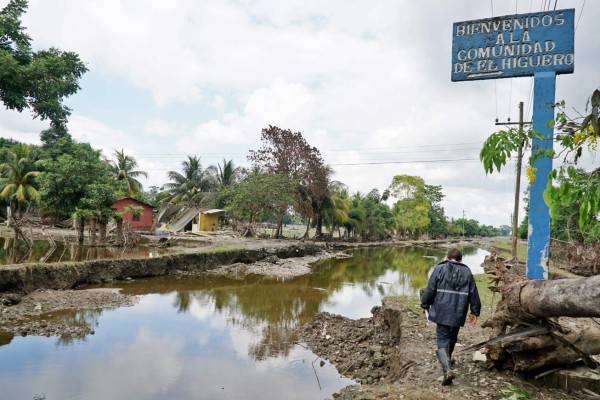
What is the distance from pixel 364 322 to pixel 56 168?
20874mm

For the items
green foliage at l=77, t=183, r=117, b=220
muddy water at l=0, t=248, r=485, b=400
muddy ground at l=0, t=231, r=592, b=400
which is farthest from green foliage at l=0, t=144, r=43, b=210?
muddy ground at l=0, t=231, r=592, b=400

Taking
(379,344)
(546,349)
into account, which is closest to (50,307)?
(379,344)

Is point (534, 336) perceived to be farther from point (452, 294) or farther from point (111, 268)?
point (111, 268)

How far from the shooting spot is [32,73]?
5859 millimetres

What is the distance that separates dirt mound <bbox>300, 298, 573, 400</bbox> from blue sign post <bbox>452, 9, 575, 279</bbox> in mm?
2189

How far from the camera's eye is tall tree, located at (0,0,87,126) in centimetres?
578

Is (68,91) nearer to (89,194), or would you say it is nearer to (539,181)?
(539,181)

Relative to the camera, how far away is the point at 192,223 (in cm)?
3966

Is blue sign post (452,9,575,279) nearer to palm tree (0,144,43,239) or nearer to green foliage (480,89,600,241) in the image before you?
green foliage (480,89,600,241)

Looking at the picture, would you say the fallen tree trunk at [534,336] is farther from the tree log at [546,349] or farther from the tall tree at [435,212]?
the tall tree at [435,212]

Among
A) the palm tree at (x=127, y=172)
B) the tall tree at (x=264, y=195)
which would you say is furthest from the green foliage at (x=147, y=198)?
the tall tree at (x=264, y=195)

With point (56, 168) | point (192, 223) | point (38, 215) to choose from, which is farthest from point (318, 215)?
point (38, 215)

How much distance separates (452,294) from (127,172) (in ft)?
140

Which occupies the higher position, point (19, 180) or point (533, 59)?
point (533, 59)
